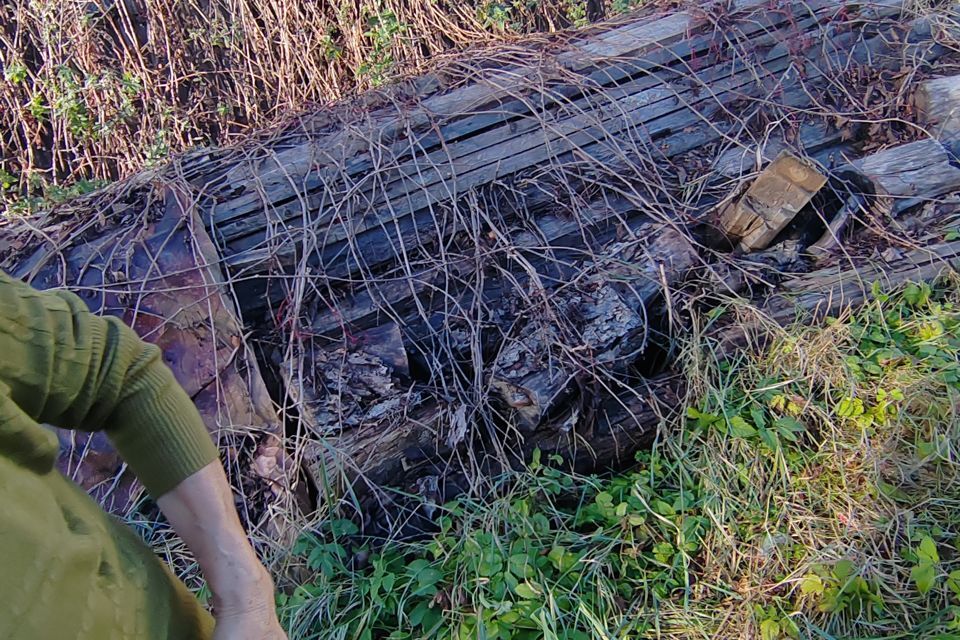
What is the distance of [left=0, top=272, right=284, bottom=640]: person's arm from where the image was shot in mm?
940

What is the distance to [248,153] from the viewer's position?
3164 mm

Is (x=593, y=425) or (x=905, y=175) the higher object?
(x=905, y=175)

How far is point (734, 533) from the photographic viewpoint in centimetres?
217

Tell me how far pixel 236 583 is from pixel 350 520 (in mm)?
1202

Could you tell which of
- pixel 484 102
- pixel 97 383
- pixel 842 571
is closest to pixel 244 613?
pixel 97 383

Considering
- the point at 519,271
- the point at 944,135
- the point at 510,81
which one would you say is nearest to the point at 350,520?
the point at 519,271

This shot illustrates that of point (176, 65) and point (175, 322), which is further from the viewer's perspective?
point (176, 65)

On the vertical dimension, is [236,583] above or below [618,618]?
above

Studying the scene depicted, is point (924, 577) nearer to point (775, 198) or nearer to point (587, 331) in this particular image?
point (587, 331)

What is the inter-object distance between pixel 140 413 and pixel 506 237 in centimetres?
195

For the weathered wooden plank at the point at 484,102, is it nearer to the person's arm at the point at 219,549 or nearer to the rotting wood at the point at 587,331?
the rotting wood at the point at 587,331

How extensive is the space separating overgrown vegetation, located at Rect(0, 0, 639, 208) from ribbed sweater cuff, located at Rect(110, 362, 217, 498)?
3.11 m

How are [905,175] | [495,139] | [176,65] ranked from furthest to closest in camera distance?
[176,65] < [495,139] < [905,175]

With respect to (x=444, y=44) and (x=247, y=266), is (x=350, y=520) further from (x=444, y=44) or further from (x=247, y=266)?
(x=444, y=44)
